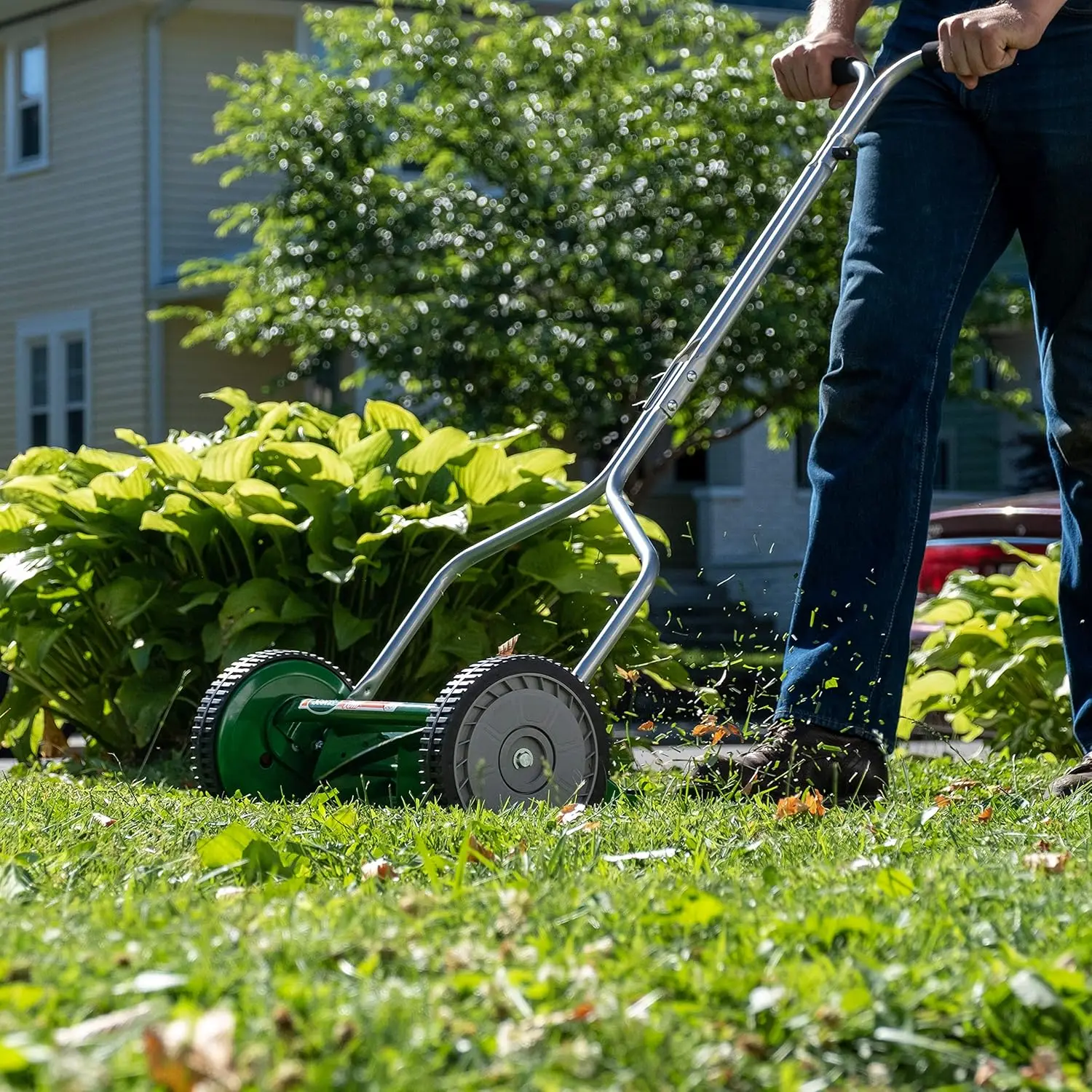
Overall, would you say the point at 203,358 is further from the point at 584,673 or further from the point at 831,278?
the point at 584,673

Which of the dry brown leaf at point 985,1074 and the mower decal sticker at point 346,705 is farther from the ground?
the mower decal sticker at point 346,705

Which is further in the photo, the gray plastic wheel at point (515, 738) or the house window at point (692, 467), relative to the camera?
the house window at point (692, 467)

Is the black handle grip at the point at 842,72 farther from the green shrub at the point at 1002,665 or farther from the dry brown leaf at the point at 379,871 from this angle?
the dry brown leaf at the point at 379,871

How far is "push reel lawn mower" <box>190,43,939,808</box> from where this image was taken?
10.1 ft

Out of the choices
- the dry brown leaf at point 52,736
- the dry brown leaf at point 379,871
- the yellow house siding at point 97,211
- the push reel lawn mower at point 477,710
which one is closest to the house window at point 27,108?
the yellow house siding at point 97,211

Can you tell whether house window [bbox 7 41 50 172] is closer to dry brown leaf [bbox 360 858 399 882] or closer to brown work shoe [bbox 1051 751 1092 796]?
brown work shoe [bbox 1051 751 1092 796]

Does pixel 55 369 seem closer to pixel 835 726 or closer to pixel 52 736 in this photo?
pixel 52 736

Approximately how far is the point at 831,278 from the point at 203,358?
7385 millimetres

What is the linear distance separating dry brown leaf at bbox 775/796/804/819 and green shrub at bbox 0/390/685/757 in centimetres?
146

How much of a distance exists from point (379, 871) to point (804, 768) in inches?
41.3

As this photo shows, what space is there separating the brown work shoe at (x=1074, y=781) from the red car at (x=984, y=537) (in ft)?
12.7

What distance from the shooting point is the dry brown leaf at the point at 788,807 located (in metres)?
2.92

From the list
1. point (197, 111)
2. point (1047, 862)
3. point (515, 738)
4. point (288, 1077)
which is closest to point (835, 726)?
point (515, 738)

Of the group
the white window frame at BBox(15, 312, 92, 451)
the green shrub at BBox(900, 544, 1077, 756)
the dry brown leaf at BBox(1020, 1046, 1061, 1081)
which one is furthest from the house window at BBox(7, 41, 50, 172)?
the dry brown leaf at BBox(1020, 1046, 1061, 1081)
